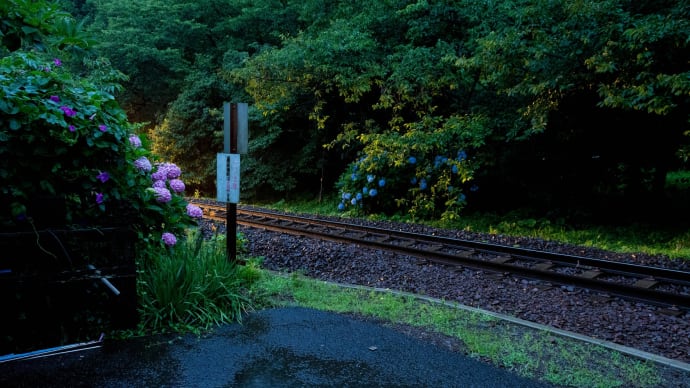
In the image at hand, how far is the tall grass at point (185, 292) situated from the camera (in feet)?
15.6

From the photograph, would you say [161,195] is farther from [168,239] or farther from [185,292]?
[185,292]

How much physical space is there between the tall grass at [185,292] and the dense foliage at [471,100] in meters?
7.84

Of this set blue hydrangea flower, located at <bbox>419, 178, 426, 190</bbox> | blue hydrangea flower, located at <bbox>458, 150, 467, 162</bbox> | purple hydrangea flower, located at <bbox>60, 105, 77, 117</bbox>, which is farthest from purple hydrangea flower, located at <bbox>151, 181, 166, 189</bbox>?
blue hydrangea flower, located at <bbox>419, 178, 426, 190</bbox>

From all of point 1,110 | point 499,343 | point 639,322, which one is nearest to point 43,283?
point 1,110

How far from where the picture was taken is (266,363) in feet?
13.0

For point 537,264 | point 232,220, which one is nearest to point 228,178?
point 232,220

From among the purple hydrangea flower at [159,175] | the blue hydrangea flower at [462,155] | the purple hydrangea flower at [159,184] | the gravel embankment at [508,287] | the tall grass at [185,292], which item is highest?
the blue hydrangea flower at [462,155]

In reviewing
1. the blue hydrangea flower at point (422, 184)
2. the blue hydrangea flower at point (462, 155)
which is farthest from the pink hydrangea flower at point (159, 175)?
the blue hydrangea flower at point (422, 184)

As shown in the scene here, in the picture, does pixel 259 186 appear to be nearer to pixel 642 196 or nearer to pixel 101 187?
pixel 642 196

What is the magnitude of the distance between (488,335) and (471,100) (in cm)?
1107

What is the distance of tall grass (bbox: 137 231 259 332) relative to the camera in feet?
15.6

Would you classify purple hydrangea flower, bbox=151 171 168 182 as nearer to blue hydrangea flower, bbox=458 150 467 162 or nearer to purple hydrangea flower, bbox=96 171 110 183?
purple hydrangea flower, bbox=96 171 110 183

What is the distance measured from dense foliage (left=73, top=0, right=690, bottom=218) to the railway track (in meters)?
3.24

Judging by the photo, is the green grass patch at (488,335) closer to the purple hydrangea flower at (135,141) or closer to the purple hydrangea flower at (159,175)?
the purple hydrangea flower at (159,175)
